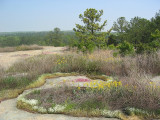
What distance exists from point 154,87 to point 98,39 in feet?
46.1

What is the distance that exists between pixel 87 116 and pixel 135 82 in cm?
156

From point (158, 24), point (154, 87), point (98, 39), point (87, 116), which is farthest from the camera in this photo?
point (158, 24)

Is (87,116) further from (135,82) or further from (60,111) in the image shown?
(135,82)

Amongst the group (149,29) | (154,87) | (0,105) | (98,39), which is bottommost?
(0,105)

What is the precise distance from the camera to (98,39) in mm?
17578

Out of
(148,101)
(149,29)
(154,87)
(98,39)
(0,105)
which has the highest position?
(149,29)

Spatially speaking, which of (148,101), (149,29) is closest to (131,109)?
(148,101)

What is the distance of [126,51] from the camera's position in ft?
32.8

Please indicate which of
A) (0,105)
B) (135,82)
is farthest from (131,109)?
(0,105)

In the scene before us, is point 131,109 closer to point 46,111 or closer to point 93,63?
point 46,111

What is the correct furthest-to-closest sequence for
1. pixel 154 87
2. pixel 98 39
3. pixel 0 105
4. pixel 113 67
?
pixel 98 39 → pixel 113 67 → pixel 0 105 → pixel 154 87

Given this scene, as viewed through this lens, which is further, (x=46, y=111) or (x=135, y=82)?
(x=135, y=82)

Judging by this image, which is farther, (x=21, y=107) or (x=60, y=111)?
(x=21, y=107)

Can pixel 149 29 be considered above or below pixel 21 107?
above
